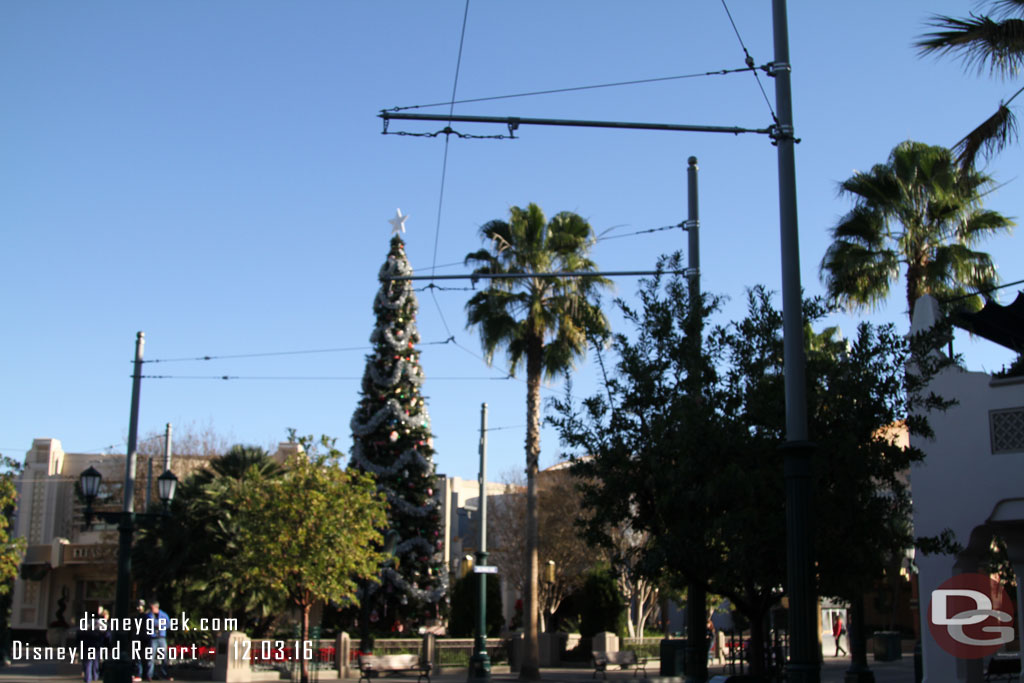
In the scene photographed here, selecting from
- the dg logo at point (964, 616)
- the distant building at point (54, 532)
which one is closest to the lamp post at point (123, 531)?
the dg logo at point (964, 616)

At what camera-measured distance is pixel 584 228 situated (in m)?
31.0

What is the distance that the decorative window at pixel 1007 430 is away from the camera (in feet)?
56.0

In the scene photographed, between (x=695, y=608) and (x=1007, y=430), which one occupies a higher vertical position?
(x=1007, y=430)

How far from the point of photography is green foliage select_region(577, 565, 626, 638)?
127 feet

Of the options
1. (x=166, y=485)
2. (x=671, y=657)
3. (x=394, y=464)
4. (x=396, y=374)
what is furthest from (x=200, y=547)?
(x=671, y=657)

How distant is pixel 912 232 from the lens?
22.2 m

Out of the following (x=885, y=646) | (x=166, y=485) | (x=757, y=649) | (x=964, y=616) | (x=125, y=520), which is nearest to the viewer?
(x=757, y=649)

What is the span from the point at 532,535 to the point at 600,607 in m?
11.6

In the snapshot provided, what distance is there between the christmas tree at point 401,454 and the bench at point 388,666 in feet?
29.6

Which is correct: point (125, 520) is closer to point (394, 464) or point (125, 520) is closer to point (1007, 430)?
point (394, 464)

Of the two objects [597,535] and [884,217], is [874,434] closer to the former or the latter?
[597,535]

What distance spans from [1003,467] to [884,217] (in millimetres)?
7517

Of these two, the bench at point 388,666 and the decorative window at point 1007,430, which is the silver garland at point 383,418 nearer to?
the bench at point 388,666

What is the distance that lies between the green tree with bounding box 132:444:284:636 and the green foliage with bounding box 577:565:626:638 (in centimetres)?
1159
